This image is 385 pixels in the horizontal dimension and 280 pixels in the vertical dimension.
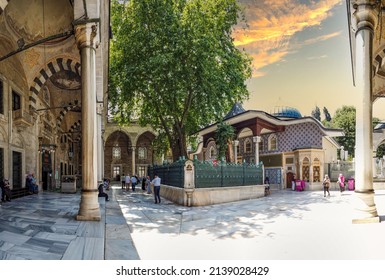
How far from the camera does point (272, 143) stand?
64.1ft

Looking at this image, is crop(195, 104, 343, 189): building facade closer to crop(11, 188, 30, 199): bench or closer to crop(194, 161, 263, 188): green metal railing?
crop(194, 161, 263, 188): green metal railing

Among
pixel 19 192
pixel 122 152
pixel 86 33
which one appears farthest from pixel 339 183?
pixel 122 152

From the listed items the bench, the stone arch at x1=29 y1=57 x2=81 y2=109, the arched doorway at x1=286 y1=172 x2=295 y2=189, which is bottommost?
the arched doorway at x1=286 y1=172 x2=295 y2=189

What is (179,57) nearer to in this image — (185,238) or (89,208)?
(89,208)

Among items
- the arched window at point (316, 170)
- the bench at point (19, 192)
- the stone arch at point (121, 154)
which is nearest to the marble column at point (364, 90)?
the bench at point (19, 192)

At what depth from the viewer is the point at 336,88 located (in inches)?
184

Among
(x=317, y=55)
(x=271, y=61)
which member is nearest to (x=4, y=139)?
(x=271, y=61)

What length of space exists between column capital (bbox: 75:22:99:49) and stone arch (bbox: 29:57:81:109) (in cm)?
434

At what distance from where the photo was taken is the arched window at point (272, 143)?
19.3m

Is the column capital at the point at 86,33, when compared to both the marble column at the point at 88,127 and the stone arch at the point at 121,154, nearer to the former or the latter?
the marble column at the point at 88,127

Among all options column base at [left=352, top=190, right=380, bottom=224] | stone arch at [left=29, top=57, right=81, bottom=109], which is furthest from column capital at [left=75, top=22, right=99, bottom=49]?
column base at [left=352, top=190, right=380, bottom=224]

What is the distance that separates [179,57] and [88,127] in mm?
7990

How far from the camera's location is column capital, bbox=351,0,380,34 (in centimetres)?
575

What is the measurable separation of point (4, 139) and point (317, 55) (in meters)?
10.2
